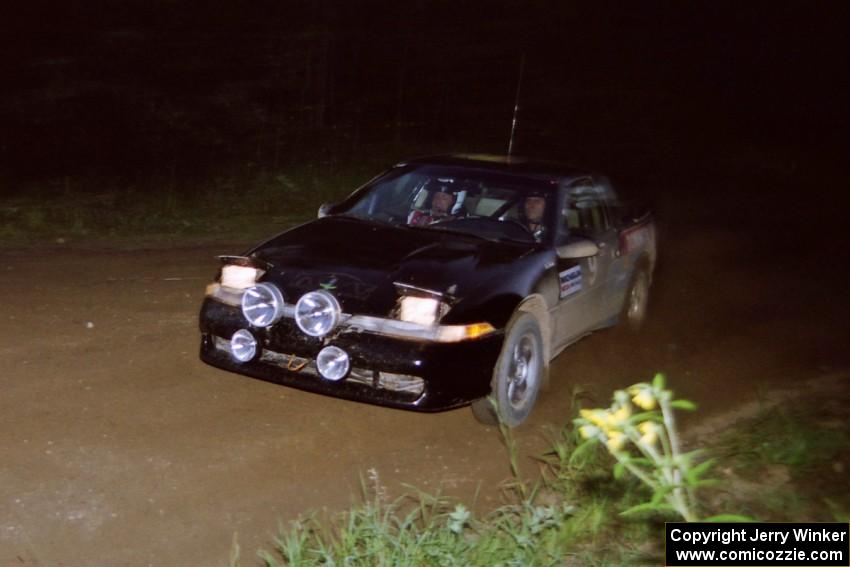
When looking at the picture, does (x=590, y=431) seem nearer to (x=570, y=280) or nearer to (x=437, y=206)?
(x=570, y=280)

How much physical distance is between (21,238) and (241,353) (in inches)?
263

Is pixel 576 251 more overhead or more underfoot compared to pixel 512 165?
more underfoot

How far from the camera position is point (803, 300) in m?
10.4

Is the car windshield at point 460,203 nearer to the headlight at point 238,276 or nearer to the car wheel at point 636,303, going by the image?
the headlight at point 238,276

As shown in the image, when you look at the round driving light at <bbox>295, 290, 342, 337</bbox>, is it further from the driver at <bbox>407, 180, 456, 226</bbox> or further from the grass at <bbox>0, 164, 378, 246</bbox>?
the grass at <bbox>0, 164, 378, 246</bbox>

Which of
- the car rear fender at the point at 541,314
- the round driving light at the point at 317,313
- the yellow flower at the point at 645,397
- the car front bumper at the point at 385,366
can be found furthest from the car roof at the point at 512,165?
the yellow flower at the point at 645,397

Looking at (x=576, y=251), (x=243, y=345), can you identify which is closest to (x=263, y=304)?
(x=243, y=345)

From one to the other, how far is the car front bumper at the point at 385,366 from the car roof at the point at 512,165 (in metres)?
1.62

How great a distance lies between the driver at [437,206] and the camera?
6.95m

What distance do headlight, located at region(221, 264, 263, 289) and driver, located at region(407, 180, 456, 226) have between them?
127 cm

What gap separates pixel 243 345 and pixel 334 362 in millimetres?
585

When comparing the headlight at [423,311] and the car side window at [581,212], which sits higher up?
the car side window at [581,212]

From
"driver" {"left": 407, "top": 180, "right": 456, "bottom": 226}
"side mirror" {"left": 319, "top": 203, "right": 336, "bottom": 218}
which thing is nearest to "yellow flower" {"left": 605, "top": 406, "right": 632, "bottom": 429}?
"driver" {"left": 407, "top": 180, "right": 456, "bottom": 226}

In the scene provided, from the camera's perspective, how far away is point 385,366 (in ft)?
18.2
